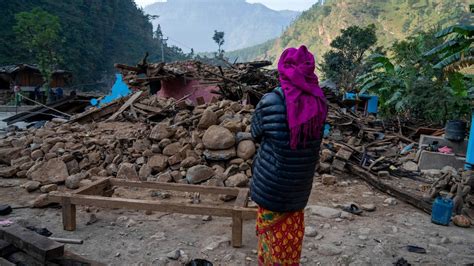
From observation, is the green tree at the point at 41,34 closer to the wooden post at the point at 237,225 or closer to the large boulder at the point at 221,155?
the large boulder at the point at 221,155

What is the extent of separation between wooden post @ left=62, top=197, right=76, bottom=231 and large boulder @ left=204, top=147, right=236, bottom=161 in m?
2.42

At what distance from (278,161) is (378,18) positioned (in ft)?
229

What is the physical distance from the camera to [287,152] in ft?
7.09

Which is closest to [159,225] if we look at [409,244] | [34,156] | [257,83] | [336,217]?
[336,217]

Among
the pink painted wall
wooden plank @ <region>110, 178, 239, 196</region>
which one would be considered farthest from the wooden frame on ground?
the pink painted wall

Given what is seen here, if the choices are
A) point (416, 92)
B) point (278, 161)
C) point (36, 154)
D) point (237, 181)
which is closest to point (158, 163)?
point (237, 181)

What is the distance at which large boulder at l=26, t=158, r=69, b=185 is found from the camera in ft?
18.4

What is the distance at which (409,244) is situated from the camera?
392 centimetres

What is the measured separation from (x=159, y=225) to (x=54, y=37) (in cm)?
2850

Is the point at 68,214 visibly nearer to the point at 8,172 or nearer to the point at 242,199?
the point at 242,199

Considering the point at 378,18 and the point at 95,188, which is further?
the point at 378,18

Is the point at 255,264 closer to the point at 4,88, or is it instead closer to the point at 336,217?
the point at 336,217

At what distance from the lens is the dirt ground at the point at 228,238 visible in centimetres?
348

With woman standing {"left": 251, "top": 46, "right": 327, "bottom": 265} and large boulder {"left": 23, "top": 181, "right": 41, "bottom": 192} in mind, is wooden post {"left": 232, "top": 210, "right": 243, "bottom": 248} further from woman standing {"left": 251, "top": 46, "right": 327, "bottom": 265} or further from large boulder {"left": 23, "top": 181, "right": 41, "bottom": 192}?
large boulder {"left": 23, "top": 181, "right": 41, "bottom": 192}
